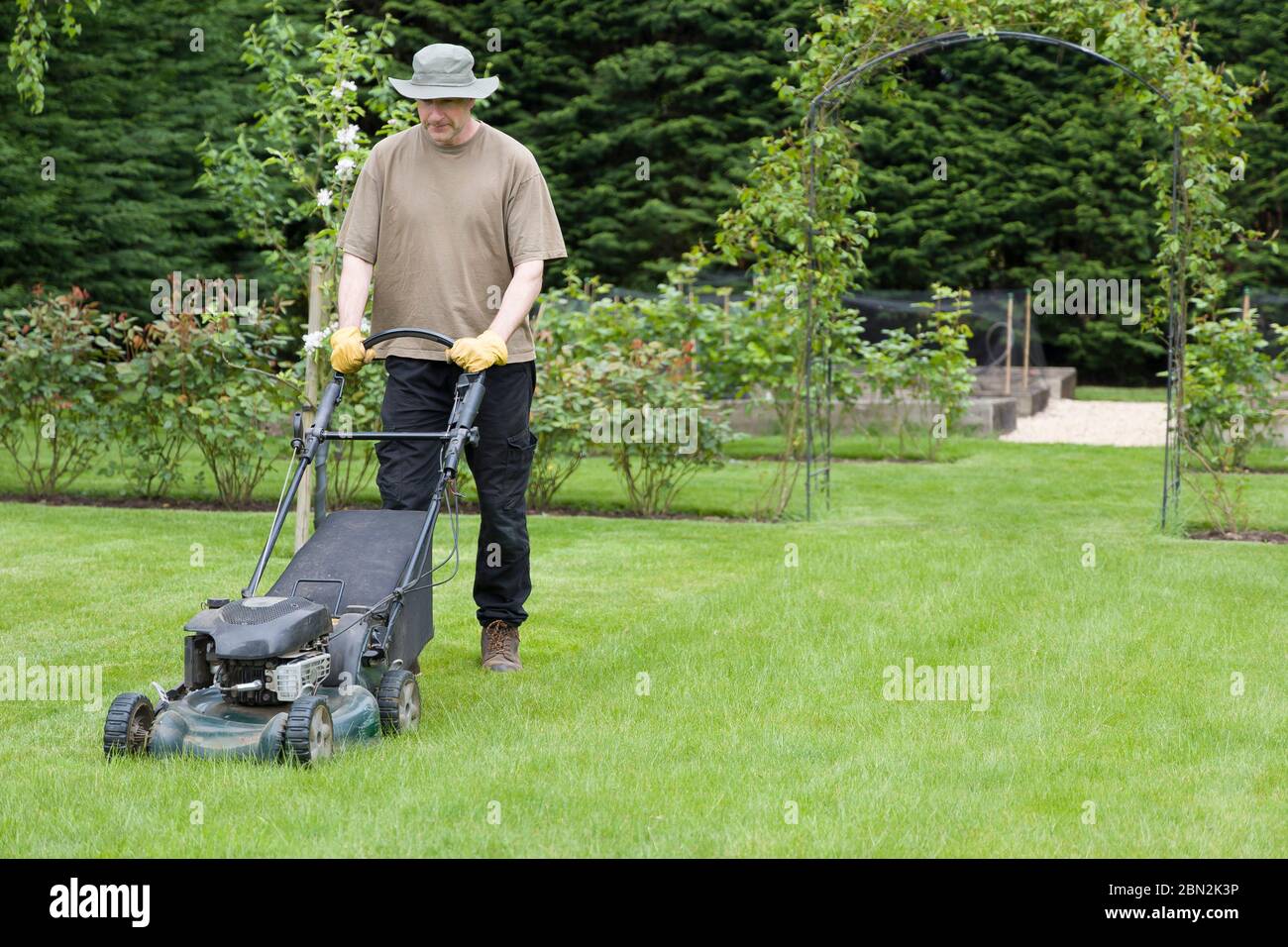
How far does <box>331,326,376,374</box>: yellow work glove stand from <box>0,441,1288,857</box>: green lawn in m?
0.99

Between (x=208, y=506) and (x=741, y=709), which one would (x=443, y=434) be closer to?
(x=741, y=709)

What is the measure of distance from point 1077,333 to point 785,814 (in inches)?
797

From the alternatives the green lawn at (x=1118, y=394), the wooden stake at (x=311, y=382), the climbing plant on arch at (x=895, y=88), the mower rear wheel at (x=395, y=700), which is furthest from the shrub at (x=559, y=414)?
the green lawn at (x=1118, y=394)

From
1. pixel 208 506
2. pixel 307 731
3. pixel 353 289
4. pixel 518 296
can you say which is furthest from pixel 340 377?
pixel 208 506

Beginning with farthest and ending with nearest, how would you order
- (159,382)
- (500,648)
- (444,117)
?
(159,382) < (500,648) < (444,117)

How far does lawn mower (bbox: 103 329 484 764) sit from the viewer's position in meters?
3.67

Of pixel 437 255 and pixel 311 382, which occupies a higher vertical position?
pixel 437 255

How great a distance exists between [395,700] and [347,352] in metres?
0.95

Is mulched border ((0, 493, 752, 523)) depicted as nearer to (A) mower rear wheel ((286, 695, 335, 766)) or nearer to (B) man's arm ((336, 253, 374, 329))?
(B) man's arm ((336, 253, 374, 329))

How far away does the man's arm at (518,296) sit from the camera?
4453mm

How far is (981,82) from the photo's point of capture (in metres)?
23.9

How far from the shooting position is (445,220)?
4.63 metres

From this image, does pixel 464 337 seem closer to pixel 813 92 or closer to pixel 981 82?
pixel 813 92
